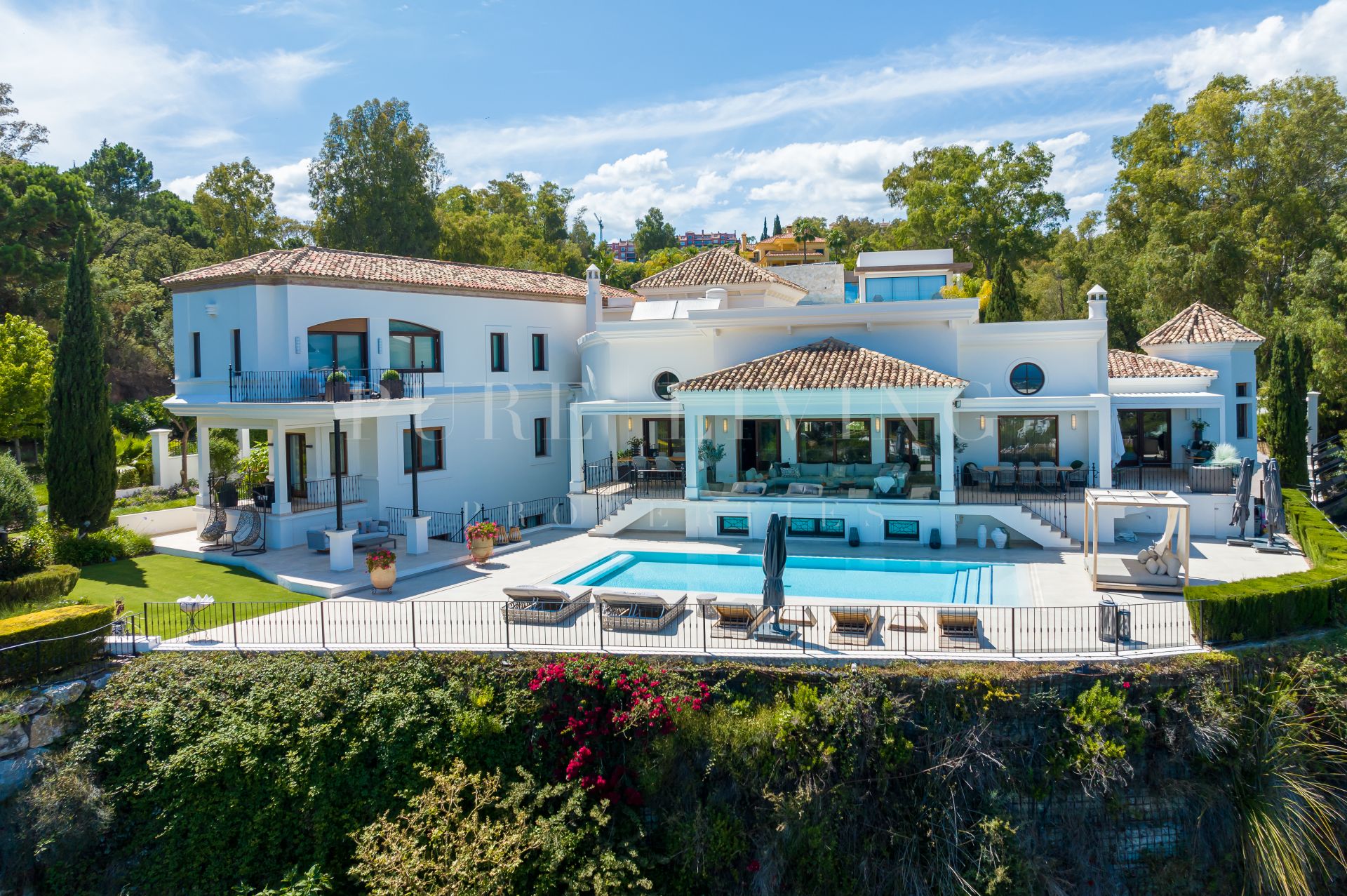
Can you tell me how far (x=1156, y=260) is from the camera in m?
39.2

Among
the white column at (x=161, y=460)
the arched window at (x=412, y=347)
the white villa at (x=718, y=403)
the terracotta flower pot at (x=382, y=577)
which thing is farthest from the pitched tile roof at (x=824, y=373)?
the white column at (x=161, y=460)

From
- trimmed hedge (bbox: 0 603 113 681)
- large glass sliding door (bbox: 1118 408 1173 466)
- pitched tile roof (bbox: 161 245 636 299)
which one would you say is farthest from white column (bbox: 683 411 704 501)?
trimmed hedge (bbox: 0 603 113 681)

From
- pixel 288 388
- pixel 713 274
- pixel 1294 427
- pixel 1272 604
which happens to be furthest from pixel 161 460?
pixel 1294 427

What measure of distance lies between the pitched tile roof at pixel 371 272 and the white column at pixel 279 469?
430 cm

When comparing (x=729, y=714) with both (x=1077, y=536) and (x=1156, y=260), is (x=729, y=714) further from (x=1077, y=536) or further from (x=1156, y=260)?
(x=1156, y=260)

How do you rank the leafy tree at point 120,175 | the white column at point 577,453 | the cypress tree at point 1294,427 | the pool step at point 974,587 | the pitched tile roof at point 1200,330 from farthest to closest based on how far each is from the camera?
the leafy tree at point 120,175 → the cypress tree at point 1294,427 → the pitched tile roof at point 1200,330 → the white column at point 577,453 → the pool step at point 974,587

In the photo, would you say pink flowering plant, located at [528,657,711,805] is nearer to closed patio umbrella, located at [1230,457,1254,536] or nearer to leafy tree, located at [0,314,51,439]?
closed patio umbrella, located at [1230,457,1254,536]

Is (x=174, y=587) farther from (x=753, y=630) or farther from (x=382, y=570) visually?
(x=753, y=630)

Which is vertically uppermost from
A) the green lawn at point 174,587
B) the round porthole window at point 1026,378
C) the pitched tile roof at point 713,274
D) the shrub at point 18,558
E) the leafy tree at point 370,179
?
the leafy tree at point 370,179

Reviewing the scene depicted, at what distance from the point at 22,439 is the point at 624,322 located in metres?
27.8

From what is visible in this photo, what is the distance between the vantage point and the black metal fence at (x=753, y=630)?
1424 centimetres

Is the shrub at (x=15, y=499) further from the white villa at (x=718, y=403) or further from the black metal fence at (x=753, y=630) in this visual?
the black metal fence at (x=753, y=630)

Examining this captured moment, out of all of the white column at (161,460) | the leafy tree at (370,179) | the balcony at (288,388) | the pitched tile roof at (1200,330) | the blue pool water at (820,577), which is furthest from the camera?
the leafy tree at (370,179)

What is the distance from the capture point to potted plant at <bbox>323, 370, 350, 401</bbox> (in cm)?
2153
